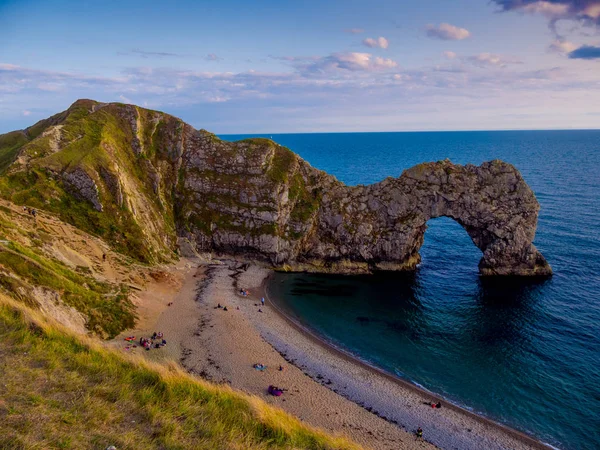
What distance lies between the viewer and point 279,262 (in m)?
78.3

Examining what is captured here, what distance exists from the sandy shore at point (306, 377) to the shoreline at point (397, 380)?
15 centimetres

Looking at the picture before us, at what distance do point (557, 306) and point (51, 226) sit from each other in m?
84.4

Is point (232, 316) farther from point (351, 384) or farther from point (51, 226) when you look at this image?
point (51, 226)

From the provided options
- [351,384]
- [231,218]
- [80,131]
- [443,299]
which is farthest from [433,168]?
[80,131]

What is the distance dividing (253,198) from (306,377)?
4482cm

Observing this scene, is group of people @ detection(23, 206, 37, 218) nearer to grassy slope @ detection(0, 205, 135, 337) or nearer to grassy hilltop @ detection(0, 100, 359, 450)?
grassy hilltop @ detection(0, 100, 359, 450)

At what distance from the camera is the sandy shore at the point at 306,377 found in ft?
122

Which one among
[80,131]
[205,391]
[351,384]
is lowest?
[351,384]

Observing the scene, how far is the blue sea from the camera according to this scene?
41.4 meters

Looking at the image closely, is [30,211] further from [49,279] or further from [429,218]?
[429,218]

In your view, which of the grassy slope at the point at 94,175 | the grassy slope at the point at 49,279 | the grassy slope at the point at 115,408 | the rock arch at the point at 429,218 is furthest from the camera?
the rock arch at the point at 429,218

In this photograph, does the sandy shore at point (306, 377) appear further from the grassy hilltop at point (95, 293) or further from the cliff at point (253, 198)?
the cliff at point (253, 198)

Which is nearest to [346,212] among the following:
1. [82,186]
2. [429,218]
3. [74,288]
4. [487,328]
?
→ [429,218]

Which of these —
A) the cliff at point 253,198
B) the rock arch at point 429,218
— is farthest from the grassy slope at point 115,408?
the rock arch at point 429,218
